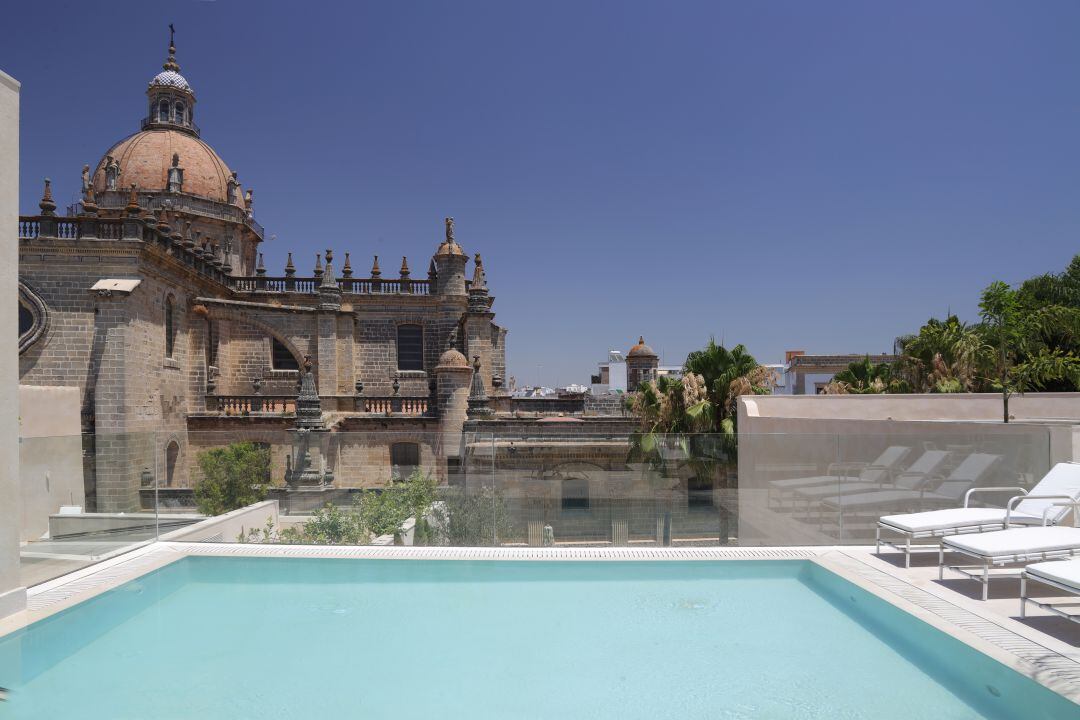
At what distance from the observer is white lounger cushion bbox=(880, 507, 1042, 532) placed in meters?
5.49

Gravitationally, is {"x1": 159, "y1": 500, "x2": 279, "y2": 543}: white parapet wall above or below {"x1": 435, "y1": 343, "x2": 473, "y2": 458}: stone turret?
below

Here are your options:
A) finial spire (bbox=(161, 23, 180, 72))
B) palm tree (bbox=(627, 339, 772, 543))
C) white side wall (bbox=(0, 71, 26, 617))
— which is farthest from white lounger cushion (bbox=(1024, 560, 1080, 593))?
finial spire (bbox=(161, 23, 180, 72))

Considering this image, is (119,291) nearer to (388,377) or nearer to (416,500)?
(388,377)

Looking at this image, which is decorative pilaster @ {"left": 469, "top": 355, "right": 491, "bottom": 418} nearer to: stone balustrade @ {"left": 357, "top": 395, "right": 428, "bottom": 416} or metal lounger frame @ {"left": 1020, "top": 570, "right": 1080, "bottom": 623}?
stone balustrade @ {"left": 357, "top": 395, "right": 428, "bottom": 416}

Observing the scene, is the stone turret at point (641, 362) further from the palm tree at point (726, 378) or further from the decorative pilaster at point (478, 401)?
the palm tree at point (726, 378)

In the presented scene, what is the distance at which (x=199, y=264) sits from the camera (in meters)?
21.3

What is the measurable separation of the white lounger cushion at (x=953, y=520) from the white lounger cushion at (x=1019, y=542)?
45cm

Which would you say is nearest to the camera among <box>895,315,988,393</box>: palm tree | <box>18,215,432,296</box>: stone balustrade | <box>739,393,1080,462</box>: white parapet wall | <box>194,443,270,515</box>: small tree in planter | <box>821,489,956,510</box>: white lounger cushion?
<box>821,489,956,510</box>: white lounger cushion

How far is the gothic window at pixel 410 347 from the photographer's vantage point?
23828 millimetres

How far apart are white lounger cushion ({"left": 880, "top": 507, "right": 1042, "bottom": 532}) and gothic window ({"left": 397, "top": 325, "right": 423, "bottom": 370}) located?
19.8 meters

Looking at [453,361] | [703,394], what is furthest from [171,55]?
[703,394]

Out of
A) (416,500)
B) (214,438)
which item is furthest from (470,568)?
(214,438)

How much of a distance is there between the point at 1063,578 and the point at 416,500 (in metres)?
6.97

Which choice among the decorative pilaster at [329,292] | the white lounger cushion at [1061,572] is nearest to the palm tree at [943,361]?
the white lounger cushion at [1061,572]
